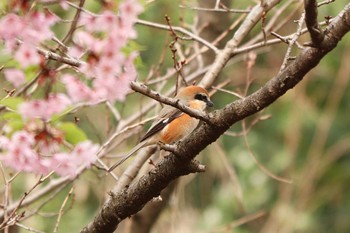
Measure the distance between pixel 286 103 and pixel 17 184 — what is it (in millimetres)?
3043

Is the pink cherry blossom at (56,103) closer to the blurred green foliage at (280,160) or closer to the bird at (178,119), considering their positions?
the bird at (178,119)

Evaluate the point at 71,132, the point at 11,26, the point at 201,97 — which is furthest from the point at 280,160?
the point at 11,26

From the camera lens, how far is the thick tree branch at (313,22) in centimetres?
216

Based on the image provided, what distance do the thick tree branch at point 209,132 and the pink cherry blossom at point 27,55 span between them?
710 millimetres

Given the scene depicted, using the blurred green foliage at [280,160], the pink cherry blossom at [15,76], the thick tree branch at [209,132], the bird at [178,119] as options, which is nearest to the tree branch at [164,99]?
the thick tree branch at [209,132]

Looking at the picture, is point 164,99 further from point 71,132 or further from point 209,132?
point 71,132

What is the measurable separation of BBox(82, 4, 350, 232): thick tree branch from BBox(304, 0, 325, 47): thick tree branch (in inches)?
0.9

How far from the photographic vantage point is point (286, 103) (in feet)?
25.7

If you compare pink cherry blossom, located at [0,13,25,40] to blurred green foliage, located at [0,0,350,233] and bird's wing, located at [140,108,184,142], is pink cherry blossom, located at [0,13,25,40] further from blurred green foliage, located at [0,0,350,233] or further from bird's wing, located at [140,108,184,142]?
blurred green foliage, located at [0,0,350,233]

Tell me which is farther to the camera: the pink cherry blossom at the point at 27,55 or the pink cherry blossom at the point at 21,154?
the pink cherry blossom at the point at 21,154

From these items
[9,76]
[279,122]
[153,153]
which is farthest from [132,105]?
[9,76]

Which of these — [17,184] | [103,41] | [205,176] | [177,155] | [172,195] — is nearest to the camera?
[103,41]

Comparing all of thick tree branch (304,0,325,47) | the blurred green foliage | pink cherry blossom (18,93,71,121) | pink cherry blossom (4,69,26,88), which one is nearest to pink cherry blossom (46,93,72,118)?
pink cherry blossom (18,93,71,121)

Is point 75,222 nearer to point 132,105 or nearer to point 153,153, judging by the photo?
point 132,105
